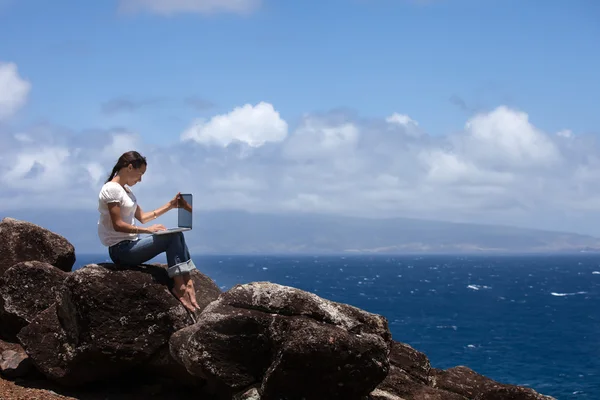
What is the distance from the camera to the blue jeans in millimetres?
14680

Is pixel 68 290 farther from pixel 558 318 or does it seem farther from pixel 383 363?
pixel 558 318

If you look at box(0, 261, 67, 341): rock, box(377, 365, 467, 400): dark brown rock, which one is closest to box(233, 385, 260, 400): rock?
box(377, 365, 467, 400): dark brown rock

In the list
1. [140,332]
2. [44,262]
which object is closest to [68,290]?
[140,332]

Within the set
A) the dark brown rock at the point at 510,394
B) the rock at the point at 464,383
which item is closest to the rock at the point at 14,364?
the rock at the point at 464,383

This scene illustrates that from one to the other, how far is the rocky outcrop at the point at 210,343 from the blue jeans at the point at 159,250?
0.31 meters

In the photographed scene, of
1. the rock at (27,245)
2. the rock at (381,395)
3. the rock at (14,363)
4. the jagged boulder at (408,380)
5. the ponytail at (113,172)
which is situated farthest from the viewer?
the rock at (27,245)

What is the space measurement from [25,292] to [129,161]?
4.62m

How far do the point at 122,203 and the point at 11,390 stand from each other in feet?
14.4

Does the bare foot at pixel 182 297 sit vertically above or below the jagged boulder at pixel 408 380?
above

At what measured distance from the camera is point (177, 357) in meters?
13.5

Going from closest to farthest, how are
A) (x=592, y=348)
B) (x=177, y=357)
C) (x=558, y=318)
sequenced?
(x=177, y=357) → (x=592, y=348) → (x=558, y=318)

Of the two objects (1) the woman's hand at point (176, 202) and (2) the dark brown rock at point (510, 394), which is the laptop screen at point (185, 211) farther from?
(2) the dark brown rock at point (510, 394)

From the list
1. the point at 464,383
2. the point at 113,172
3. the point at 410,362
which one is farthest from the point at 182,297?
the point at 464,383

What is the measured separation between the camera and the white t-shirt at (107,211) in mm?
14336
